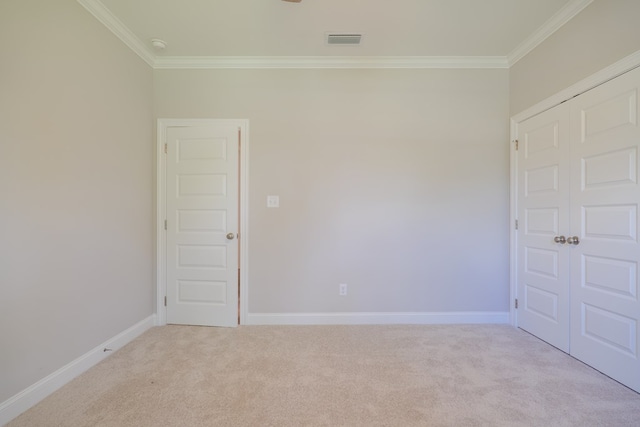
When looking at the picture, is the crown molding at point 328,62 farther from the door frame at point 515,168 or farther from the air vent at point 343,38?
the door frame at point 515,168

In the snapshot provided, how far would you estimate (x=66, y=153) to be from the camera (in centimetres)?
186

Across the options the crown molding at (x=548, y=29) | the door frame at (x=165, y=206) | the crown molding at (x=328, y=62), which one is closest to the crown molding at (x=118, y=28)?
the crown molding at (x=328, y=62)

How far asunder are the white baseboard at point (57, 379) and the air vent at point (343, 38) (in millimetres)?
3335

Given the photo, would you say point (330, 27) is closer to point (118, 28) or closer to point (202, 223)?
point (118, 28)

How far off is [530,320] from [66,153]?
422 cm

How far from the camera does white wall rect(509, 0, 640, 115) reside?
70.1 inches

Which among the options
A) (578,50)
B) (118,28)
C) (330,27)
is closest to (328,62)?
(330,27)

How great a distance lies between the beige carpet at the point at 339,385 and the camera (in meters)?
1.52

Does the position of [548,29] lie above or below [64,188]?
above

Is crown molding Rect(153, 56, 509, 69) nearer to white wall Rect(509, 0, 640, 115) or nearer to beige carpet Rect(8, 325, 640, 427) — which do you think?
white wall Rect(509, 0, 640, 115)

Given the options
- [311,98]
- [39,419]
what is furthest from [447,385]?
[311,98]

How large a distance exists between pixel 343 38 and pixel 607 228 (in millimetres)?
2638

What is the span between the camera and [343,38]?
247 centimetres

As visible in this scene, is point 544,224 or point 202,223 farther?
point 202,223
